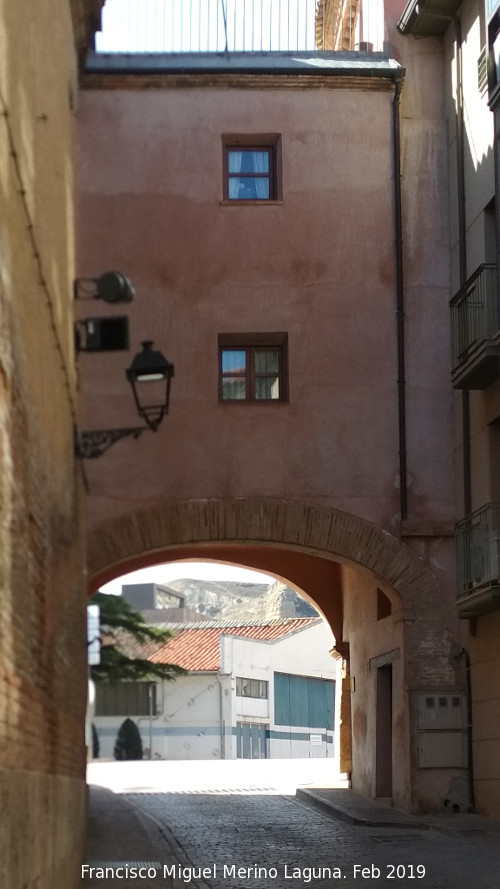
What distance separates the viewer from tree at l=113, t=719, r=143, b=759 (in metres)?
23.1

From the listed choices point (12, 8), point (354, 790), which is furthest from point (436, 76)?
point (12, 8)

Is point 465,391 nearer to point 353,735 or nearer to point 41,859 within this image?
point 353,735

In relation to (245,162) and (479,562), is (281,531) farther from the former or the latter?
(245,162)

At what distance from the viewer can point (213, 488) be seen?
681 inches

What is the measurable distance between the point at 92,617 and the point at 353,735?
39.0 ft

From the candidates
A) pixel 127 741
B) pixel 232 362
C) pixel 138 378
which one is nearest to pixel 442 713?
pixel 232 362

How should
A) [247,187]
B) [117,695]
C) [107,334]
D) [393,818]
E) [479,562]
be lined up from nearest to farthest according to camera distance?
[107,334] < [117,695] < [393,818] < [479,562] < [247,187]

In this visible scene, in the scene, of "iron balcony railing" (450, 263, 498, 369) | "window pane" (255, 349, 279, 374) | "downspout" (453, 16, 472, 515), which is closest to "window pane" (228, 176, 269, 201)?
"window pane" (255, 349, 279, 374)

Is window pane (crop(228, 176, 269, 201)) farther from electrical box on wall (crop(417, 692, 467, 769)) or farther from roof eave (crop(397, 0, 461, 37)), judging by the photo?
electrical box on wall (crop(417, 692, 467, 769))

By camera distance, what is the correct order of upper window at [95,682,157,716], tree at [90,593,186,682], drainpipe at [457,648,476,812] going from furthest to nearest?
1. drainpipe at [457,648,476,812]
2. upper window at [95,682,157,716]
3. tree at [90,593,186,682]

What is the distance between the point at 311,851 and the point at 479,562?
434 centimetres

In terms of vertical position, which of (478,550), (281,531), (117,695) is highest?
(281,531)

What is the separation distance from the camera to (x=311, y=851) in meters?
12.9

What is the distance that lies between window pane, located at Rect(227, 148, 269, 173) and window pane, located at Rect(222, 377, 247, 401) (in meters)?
2.83
